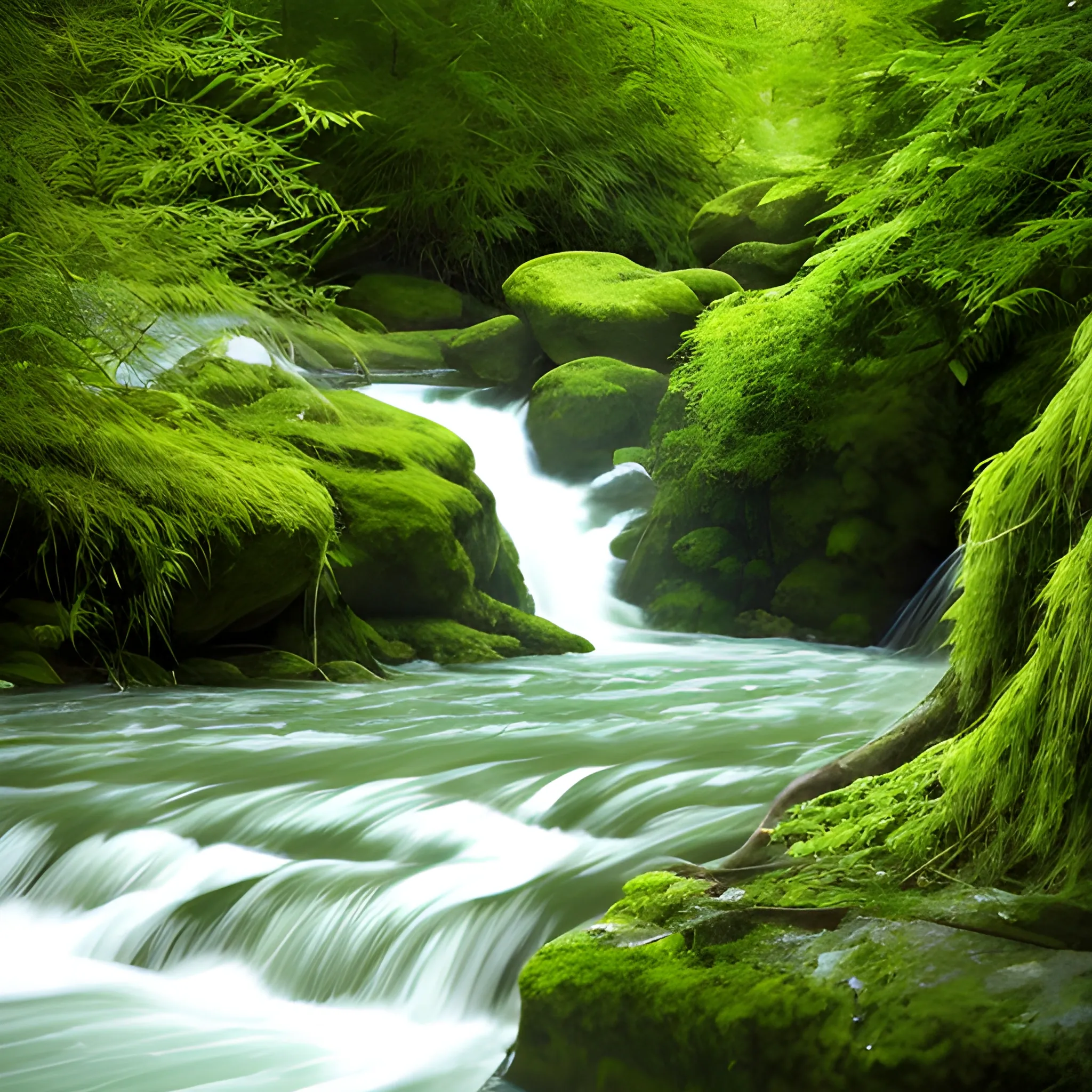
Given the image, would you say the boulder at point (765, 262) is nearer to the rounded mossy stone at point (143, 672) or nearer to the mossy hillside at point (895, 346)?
the mossy hillside at point (895, 346)

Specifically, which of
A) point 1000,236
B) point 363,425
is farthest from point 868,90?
point 363,425

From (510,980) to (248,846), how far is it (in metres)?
1.15

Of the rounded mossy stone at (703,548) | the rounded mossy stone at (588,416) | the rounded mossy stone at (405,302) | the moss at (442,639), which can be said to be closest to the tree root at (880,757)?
the moss at (442,639)

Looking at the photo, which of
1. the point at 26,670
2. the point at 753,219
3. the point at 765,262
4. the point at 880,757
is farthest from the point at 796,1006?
the point at 753,219

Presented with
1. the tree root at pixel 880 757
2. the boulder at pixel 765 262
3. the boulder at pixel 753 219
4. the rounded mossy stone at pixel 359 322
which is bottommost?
the tree root at pixel 880 757

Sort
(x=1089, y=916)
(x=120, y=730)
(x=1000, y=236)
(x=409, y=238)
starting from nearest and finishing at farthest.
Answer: (x=1089, y=916) → (x=120, y=730) → (x=1000, y=236) → (x=409, y=238)

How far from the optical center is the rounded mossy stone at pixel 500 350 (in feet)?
40.3

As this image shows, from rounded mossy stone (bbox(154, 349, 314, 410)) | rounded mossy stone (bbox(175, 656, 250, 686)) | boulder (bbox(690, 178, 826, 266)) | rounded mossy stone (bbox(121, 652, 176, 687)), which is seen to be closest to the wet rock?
rounded mossy stone (bbox(154, 349, 314, 410))

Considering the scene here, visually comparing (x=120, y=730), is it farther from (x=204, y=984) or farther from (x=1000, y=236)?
(x=1000, y=236)

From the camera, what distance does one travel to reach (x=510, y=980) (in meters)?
2.56

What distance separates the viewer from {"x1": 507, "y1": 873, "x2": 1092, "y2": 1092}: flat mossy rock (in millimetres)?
1632

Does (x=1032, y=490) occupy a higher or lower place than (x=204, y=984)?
higher

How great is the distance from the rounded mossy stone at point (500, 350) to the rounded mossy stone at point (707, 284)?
1.61 m

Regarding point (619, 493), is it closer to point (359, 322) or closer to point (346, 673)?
point (359, 322)
